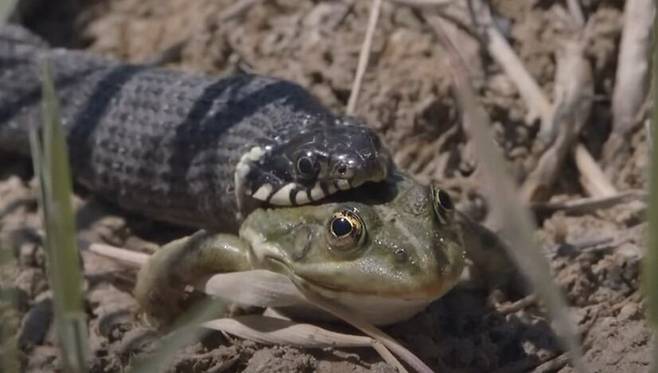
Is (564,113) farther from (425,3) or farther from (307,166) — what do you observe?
(307,166)

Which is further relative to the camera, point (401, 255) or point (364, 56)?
point (364, 56)

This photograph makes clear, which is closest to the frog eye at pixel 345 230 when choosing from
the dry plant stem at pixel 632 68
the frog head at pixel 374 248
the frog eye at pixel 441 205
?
the frog head at pixel 374 248

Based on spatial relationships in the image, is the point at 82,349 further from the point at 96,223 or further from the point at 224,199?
the point at 96,223

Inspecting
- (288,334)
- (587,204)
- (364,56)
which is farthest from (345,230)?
(364,56)

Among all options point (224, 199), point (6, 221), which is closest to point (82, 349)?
point (224, 199)

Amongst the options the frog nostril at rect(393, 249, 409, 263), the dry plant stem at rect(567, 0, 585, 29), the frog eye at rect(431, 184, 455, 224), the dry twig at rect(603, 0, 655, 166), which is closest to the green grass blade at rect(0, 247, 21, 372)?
the frog nostril at rect(393, 249, 409, 263)

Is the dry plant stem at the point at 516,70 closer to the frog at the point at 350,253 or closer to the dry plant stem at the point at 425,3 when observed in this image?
the dry plant stem at the point at 425,3

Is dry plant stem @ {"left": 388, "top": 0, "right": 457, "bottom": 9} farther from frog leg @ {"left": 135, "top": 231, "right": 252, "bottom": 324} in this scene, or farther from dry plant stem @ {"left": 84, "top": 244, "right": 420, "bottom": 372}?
dry plant stem @ {"left": 84, "top": 244, "right": 420, "bottom": 372}
